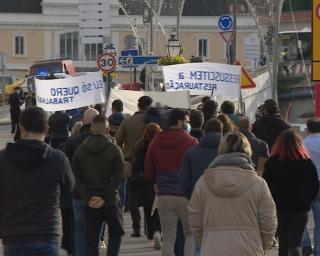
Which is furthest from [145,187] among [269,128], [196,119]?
[269,128]

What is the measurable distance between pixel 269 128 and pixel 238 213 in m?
6.44

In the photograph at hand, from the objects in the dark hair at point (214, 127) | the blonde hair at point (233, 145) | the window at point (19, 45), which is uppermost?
the window at point (19, 45)

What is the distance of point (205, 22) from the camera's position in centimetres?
9175

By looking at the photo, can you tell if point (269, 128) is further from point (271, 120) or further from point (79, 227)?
point (79, 227)

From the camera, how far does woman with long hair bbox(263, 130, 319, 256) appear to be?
1109 centimetres

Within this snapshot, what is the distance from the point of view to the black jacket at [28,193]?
8547 mm

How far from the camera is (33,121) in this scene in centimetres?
866

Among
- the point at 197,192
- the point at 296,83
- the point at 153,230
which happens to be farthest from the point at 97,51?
the point at 197,192

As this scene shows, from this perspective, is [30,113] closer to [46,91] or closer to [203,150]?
[203,150]

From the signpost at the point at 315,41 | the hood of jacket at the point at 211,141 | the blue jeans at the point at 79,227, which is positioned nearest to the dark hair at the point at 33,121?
the hood of jacket at the point at 211,141

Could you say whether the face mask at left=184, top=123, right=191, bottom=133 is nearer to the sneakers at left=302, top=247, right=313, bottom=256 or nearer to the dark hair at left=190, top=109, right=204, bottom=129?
the dark hair at left=190, top=109, right=204, bottom=129

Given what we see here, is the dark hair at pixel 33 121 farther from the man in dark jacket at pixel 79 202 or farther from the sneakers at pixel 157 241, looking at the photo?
the sneakers at pixel 157 241

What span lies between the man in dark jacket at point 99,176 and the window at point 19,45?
3114 inches

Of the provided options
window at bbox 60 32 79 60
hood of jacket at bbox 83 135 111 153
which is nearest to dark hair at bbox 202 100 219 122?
hood of jacket at bbox 83 135 111 153
